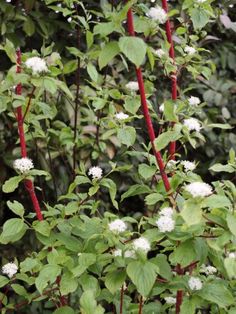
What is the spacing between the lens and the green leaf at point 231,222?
109 centimetres

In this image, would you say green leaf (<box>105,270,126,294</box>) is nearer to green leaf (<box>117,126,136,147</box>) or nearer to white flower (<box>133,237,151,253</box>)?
white flower (<box>133,237,151,253</box>)

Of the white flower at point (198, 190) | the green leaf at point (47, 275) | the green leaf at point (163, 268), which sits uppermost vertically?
the white flower at point (198, 190)

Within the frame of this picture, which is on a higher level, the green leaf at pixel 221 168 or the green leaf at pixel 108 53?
the green leaf at pixel 108 53

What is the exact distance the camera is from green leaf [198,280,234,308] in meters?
1.24

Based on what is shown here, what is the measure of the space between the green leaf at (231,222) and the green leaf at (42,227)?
50 centimetres

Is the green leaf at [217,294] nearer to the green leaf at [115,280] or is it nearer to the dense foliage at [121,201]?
the dense foliage at [121,201]

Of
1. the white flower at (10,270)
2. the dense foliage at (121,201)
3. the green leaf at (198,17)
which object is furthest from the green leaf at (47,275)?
the green leaf at (198,17)

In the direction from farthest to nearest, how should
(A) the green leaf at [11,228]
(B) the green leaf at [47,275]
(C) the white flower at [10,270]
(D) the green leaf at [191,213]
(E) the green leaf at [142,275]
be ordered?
(C) the white flower at [10,270]
(A) the green leaf at [11,228]
(B) the green leaf at [47,275]
(E) the green leaf at [142,275]
(D) the green leaf at [191,213]

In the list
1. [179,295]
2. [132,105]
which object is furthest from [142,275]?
[132,105]

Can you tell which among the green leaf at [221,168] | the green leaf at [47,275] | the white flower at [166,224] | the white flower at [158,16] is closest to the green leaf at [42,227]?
the green leaf at [47,275]

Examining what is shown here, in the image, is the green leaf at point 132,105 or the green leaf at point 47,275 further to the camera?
the green leaf at point 132,105

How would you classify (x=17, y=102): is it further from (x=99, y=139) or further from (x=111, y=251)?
(x=99, y=139)

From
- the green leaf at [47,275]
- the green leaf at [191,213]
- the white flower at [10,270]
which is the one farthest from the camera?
the white flower at [10,270]

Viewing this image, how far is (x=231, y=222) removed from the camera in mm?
1108
